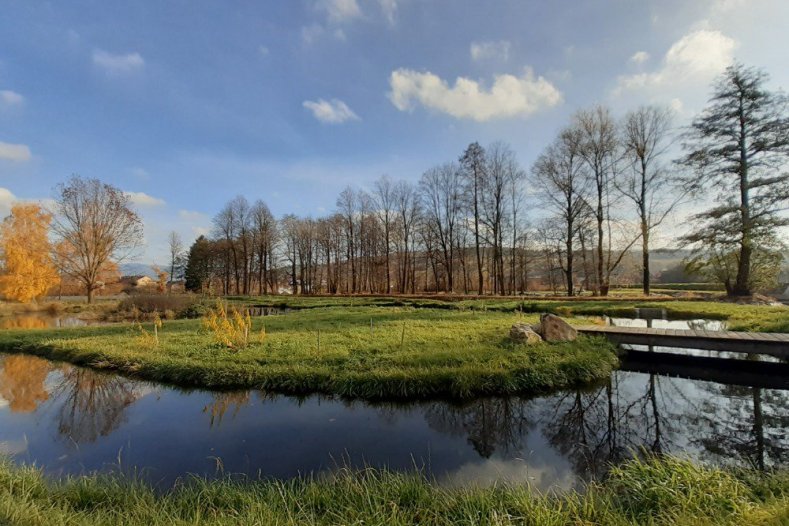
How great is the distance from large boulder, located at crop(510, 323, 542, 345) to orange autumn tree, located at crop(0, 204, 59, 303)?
33.1 metres

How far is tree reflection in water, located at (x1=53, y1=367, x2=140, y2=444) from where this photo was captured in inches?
213

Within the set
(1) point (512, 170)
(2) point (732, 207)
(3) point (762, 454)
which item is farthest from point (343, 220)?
(3) point (762, 454)

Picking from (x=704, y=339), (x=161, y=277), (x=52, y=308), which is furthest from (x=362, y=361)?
(x=161, y=277)

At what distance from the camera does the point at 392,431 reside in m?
5.13

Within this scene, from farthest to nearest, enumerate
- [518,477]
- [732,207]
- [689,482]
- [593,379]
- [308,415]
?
[732,207], [593,379], [308,415], [518,477], [689,482]

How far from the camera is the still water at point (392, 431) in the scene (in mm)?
4219

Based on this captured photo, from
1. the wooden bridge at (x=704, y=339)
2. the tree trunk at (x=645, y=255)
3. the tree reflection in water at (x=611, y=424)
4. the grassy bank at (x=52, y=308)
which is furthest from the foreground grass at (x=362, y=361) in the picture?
the tree trunk at (x=645, y=255)

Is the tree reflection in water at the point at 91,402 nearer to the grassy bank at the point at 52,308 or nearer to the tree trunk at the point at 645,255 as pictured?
the grassy bank at the point at 52,308

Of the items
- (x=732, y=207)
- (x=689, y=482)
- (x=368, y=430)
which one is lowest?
(x=368, y=430)

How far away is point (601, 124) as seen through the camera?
81.5 ft

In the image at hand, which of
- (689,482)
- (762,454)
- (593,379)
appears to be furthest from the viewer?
(593,379)

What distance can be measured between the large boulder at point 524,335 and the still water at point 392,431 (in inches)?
74.6

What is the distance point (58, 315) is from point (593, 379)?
30.5 m

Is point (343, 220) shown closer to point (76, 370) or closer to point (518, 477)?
point (76, 370)
